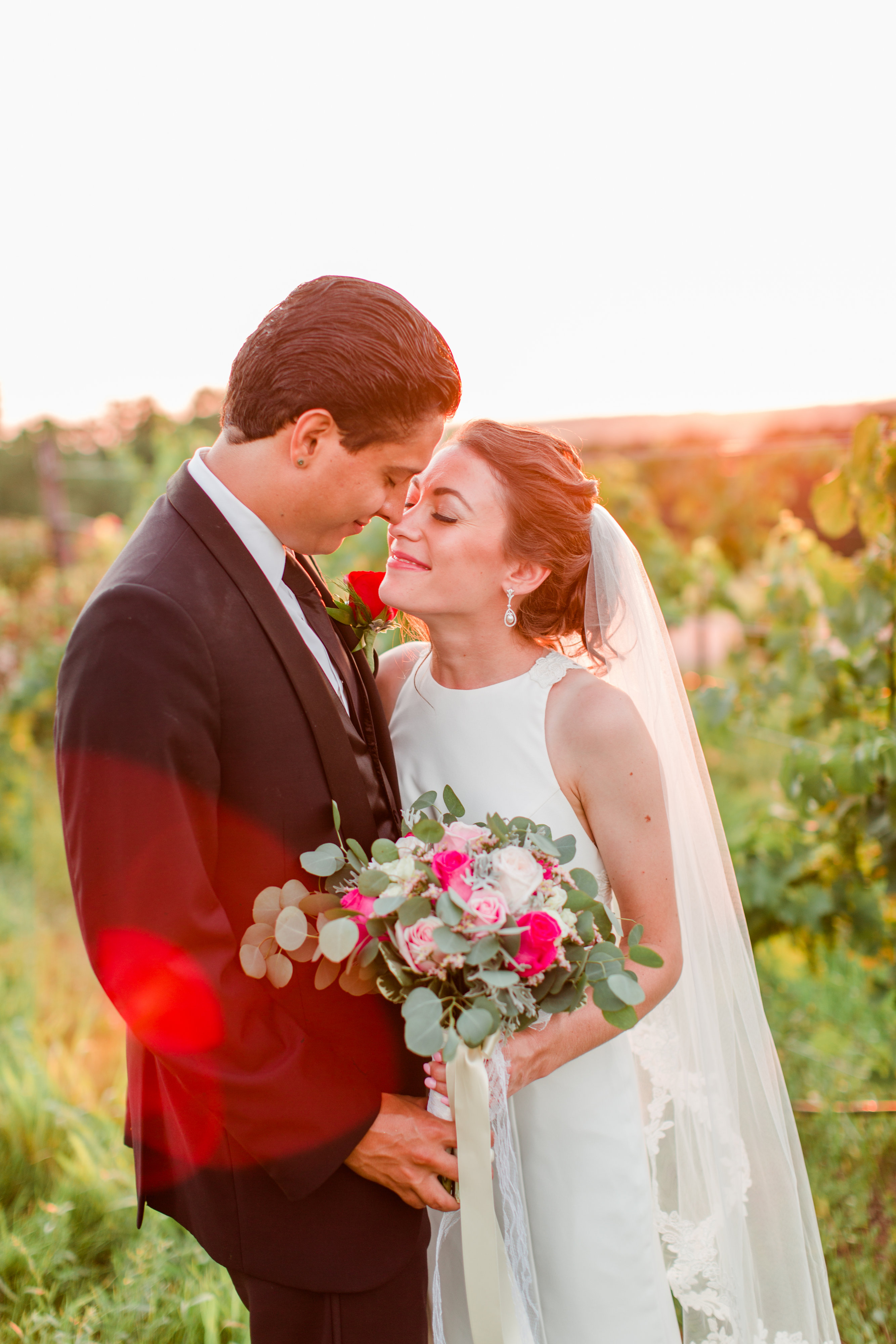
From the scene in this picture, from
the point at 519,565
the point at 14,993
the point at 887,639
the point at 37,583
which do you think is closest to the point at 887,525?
the point at 887,639

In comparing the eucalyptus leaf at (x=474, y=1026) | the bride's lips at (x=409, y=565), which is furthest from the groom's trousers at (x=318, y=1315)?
the bride's lips at (x=409, y=565)

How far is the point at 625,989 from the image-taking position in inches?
58.3

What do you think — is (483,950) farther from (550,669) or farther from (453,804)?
(550,669)

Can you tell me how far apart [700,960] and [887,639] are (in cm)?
193

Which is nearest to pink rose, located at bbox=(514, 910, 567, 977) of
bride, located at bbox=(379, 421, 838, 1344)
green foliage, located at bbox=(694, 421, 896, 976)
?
bride, located at bbox=(379, 421, 838, 1344)

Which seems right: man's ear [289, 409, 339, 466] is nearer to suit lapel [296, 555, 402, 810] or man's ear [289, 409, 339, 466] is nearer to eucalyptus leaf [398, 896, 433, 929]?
suit lapel [296, 555, 402, 810]

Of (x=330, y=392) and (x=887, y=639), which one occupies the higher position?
(x=330, y=392)

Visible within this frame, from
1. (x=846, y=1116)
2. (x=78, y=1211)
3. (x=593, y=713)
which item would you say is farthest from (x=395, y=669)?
(x=846, y=1116)

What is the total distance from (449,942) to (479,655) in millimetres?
1009

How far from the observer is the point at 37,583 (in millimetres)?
9125

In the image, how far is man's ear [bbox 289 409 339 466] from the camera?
65.6 inches

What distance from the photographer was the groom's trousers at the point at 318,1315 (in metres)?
1.58

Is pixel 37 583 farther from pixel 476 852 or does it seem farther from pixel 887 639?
pixel 476 852

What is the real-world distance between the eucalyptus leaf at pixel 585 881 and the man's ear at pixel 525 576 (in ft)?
2.78
